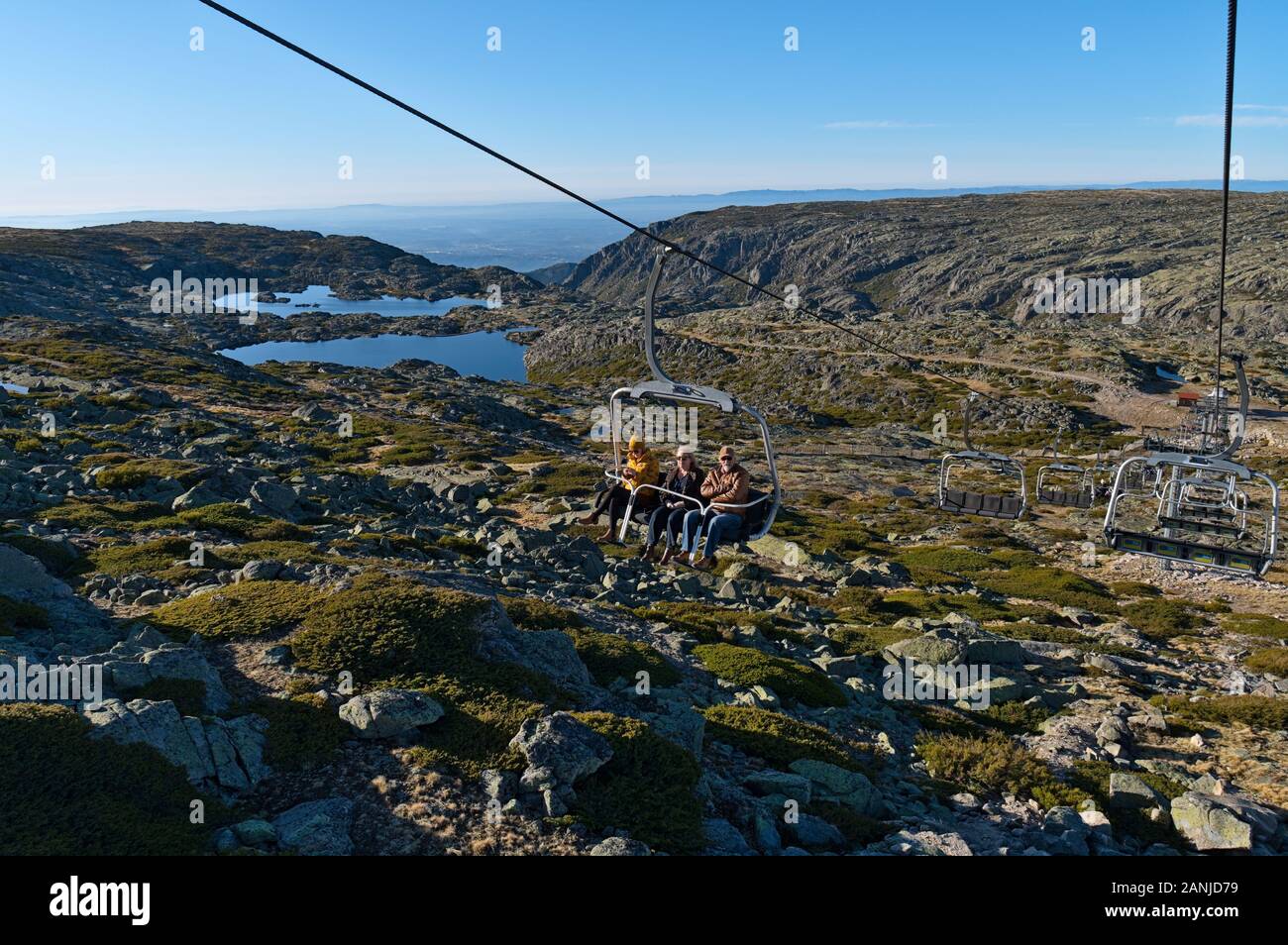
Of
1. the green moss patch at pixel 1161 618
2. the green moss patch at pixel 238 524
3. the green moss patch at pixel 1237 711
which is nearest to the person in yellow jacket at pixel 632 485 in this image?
the green moss patch at pixel 238 524

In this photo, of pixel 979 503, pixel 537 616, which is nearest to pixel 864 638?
pixel 979 503

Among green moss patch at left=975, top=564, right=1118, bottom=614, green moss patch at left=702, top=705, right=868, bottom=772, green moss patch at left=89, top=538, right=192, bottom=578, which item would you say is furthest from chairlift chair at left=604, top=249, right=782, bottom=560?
green moss patch at left=975, top=564, right=1118, bottom=614

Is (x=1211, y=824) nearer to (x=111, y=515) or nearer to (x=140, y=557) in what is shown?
(x=140, y=557)

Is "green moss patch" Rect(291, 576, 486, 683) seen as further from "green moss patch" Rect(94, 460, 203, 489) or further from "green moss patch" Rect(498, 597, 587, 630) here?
"green moss patch" Rect(94, 460, 203, 489)
